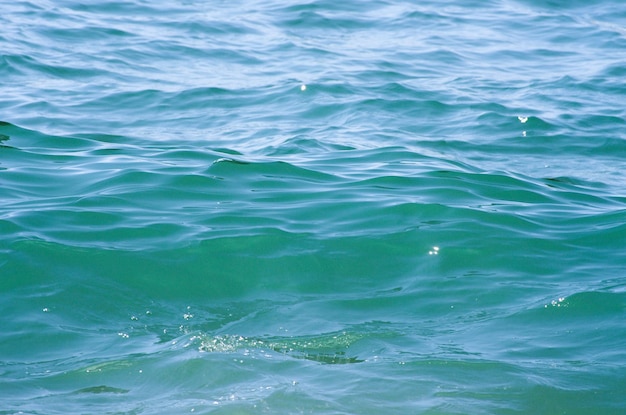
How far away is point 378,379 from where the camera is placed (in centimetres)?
462

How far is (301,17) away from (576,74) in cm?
449

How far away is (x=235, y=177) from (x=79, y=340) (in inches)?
114

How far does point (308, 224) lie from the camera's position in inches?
272

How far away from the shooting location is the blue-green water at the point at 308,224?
471 centimetres

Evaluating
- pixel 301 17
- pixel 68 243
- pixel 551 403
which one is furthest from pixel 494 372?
pixel 301 17

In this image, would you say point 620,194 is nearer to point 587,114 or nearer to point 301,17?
point 587,114

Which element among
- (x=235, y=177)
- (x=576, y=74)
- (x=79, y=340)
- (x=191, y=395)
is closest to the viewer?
(x=191, y=395)

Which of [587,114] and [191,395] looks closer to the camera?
[191,395]

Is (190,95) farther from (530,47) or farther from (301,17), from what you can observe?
(530,47)

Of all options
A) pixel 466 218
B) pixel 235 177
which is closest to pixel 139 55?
pixel 235 177

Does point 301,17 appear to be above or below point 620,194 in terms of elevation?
above

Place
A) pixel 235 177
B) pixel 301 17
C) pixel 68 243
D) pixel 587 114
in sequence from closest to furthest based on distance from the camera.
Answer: pixel 68 243 < pixel 235 177 < pixel 587 114 < pixel 301 17

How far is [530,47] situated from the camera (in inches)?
522

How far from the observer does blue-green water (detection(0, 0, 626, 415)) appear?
185 inches
